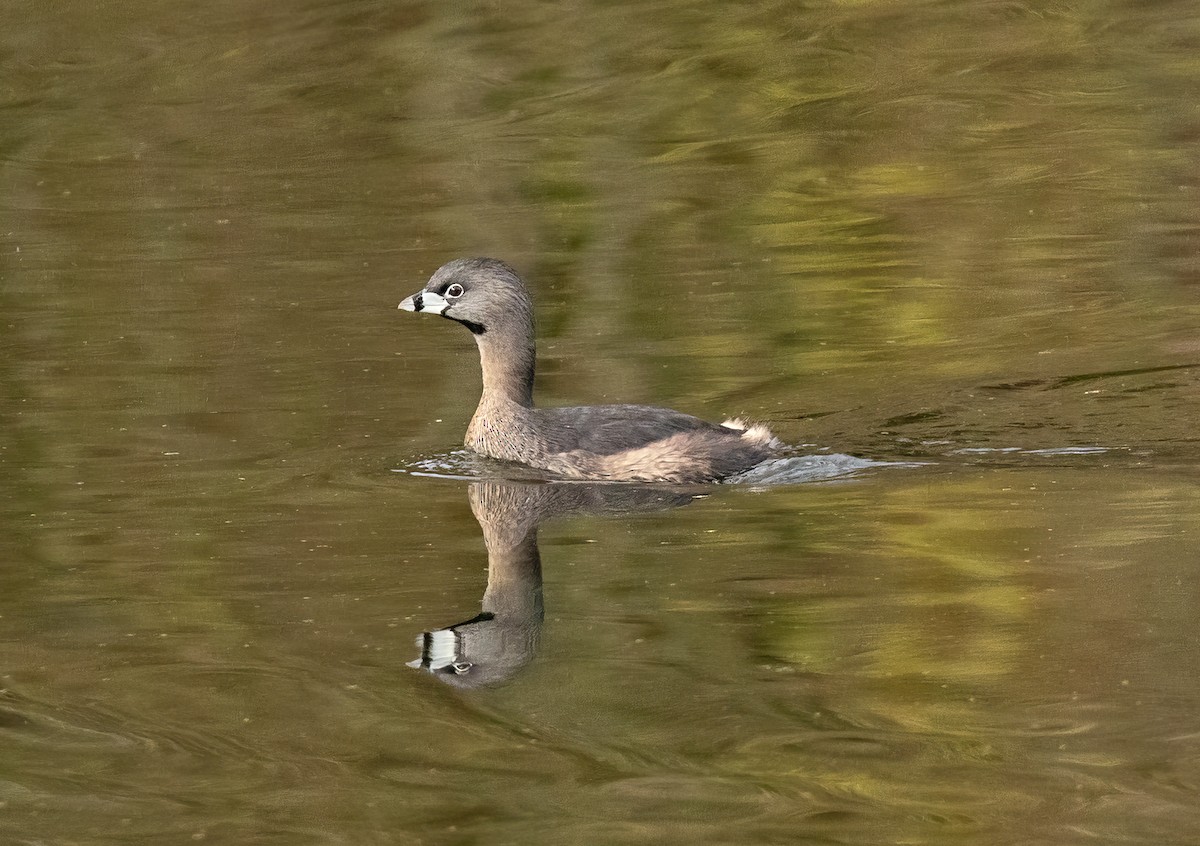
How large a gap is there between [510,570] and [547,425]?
2.19 m

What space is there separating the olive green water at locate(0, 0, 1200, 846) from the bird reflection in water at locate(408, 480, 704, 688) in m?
0.04

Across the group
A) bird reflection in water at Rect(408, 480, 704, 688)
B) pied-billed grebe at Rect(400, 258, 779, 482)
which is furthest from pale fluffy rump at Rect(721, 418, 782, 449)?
bird reflection in water at Rect(408, 480, 704, 688)

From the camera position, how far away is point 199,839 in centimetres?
565

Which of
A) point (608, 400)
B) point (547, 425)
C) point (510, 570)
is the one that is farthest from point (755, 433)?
point (510, 570)

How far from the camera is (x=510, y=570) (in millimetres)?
8023

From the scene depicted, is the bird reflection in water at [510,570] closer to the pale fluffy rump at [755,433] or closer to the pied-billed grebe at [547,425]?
the pied-billed grebe at [547,425]

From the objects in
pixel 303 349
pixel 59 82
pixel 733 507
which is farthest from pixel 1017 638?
pixel 59 82

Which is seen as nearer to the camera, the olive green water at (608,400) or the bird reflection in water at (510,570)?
the olive green water at (608,400)

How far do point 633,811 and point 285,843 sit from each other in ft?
2.96

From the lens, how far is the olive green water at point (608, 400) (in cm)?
609

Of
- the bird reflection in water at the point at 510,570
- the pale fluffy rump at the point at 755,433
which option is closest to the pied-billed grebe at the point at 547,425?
the pale fluffy rump at the point at 755,433

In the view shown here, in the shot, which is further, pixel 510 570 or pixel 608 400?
pixel 608 400

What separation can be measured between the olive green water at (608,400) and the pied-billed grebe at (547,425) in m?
0.24

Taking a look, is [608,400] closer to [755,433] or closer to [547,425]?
[547,425]
